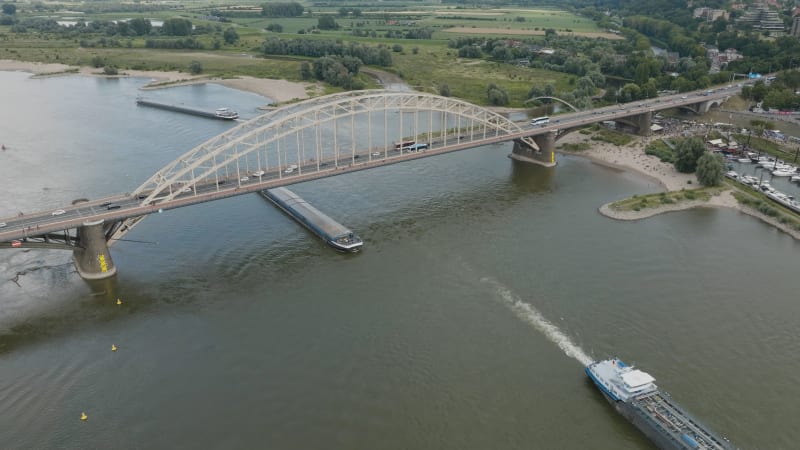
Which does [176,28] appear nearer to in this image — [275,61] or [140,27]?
[140,27]

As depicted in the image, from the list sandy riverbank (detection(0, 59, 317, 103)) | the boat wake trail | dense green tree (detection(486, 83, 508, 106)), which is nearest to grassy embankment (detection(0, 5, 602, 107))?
dense green tree (detection(486, 83, 508, 106))

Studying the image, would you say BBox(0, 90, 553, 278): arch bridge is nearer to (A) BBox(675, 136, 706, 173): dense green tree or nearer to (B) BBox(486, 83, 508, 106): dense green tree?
(A) BBox(675, 136, 706, 173): dense green tree

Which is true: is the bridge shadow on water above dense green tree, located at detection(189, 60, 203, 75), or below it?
below

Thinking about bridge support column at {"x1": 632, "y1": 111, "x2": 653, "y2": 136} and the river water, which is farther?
bridge support column at {"x1": 632, "y1": 111, "x2": 653, "y2": 136}

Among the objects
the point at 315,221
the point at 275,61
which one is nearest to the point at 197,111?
the point at 275,61

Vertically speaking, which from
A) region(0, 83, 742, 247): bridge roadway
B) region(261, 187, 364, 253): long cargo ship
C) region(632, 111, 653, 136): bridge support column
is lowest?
region(261, 187, 364, 253): long cargo ship

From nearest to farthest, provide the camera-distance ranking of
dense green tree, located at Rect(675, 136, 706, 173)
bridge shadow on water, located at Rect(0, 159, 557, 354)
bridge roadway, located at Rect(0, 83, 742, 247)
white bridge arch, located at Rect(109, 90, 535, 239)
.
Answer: bridge shadow on water, located at Rect(0, 159, 557, 354)
bridge roadway, located at Rect(0, 83, 742, 247)
white bridge arch, located at Rect(109, 90, 535, 239)
dense green tree, located at Rect(675, 136, 706, 173)
